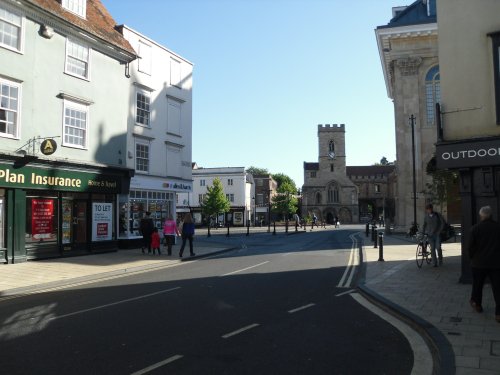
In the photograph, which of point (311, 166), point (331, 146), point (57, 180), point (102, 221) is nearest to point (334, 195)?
point (311, 166)

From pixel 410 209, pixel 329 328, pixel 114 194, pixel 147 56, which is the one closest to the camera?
pixel 329 328

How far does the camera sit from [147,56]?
23547mm

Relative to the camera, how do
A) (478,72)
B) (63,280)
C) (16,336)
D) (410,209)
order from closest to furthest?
(16,336) → (478,72) → (63,280) → (410,209)

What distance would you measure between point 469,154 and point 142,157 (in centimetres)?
1698

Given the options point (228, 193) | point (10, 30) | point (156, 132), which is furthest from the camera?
point (228, 193)

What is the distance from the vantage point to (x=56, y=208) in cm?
1742

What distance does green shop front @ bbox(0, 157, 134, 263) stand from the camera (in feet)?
50.3

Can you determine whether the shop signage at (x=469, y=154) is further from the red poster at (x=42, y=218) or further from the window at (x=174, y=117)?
the window at (x=174, y=117)

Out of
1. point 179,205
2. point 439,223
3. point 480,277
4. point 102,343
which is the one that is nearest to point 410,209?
point 439,223

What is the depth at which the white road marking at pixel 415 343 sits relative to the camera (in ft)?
16.9

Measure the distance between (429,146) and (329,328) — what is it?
28.8 metres

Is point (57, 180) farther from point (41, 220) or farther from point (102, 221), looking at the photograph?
point (102, 221)

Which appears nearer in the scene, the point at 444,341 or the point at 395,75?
the point at 444,341

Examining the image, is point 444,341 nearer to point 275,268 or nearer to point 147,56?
point 275,268
